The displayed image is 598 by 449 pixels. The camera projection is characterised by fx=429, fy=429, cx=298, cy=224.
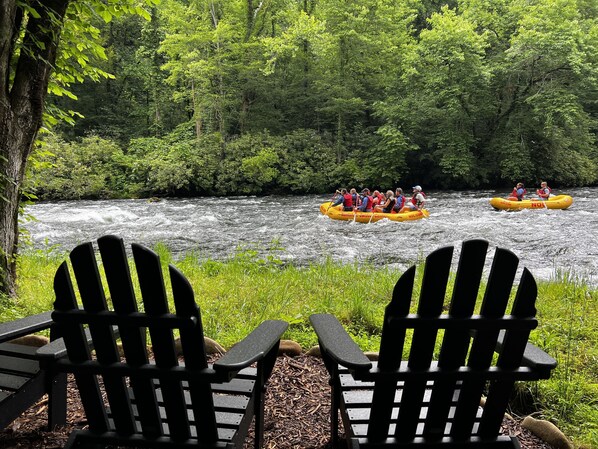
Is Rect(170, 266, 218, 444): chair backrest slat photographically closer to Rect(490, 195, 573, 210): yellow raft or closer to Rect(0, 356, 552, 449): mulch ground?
Rect(0, 356, 552, 449): mulch ground

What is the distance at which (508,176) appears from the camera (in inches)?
985

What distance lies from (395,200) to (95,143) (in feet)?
63.1

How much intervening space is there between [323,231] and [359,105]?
55.3ft

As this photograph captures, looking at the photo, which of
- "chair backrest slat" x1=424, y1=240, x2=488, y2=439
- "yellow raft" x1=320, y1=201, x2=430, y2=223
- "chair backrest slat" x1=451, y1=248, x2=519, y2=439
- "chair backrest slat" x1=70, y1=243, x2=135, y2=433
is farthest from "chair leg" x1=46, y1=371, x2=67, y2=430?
"yellow raft" x1=320, y1=201, x2=430, y2=223

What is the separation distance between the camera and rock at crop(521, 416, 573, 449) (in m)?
2.16

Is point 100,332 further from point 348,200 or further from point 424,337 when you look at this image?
point 348,200

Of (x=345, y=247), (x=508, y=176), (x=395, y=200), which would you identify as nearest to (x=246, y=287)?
(x=345, y=247)

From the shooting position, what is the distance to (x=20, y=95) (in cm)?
375

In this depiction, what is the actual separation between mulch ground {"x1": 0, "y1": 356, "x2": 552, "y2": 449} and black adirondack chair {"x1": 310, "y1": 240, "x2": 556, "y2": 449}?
0.61 meters

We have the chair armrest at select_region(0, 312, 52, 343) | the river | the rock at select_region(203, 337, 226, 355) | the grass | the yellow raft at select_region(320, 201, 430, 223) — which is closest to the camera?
the chair armrest at select_region(0, 312, 52, 343)

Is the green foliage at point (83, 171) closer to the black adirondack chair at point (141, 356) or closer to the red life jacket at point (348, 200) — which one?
the red life jacket at point (348, 200)

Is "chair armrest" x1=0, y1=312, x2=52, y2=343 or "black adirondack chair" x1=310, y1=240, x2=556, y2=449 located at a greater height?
"black adirondack chair" x1=310, y1=240, x2=556, y2=449

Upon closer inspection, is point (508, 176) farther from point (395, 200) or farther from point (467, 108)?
point (395, 200)

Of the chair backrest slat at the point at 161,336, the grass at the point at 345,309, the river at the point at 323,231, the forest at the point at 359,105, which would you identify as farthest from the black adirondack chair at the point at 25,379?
the forest at the point at 359,105
